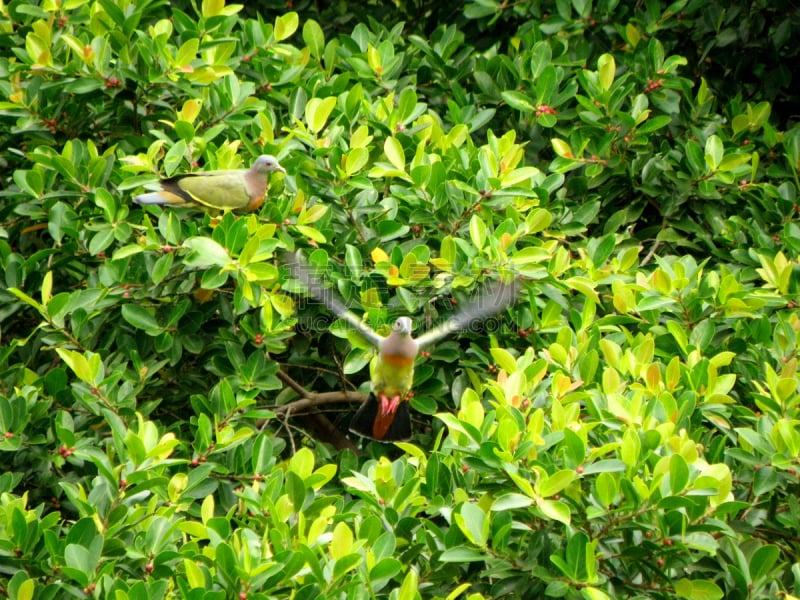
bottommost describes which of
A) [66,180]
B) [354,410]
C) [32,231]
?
[354,410]

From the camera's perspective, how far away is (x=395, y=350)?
163 inches

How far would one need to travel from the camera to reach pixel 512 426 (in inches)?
132

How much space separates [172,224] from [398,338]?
38.0 inches

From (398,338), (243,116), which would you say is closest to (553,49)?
(243,116)

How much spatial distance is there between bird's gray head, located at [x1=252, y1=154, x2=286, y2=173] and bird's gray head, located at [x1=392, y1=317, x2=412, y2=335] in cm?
81

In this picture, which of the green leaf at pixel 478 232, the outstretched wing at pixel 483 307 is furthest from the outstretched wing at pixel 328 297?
the green leaf at pixel 478 232

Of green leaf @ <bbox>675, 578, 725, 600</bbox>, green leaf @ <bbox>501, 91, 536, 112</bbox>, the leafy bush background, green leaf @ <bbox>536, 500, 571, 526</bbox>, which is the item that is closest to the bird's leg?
the leafy bush background

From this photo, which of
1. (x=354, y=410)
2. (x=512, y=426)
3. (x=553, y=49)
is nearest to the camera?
(x=512, y=426)

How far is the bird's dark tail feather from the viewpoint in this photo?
4.26 meters

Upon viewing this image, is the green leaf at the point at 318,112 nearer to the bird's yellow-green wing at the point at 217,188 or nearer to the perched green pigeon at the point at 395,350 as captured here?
the bird's yellow-green wing at the point at 217,188

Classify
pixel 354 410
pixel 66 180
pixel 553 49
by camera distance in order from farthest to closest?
pixel 553 49
pixel 354 410
pixel 66 180

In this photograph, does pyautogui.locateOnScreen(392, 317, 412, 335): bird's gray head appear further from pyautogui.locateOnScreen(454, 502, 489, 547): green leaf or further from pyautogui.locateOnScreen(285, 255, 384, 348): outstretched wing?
pyautogui.locateOnScreen(454, 502, 489, 547): green leaf

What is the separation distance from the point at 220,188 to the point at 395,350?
979mm

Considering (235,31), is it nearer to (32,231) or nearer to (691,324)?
(32,231)
